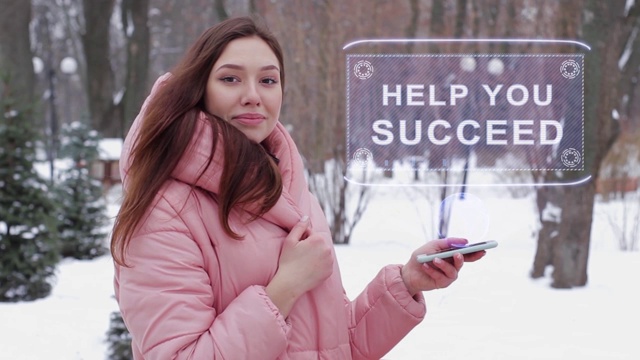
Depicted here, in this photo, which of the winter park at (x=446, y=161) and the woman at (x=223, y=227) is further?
the winter park at (x=446, y=161)

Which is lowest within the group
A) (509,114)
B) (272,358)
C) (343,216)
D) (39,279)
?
(39,279)

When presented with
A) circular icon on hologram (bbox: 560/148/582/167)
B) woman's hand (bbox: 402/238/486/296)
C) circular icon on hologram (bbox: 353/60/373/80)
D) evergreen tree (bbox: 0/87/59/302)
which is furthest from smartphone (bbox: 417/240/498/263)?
evergreen tree (bbox: 0/87/59/302)

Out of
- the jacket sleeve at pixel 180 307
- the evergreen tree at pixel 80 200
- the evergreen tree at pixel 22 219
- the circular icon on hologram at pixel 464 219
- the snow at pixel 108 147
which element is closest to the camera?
the jacket sleeve at pixel 180 307

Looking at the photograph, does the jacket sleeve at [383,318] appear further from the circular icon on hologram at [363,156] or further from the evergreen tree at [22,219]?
the evergreen tree at [22,219]

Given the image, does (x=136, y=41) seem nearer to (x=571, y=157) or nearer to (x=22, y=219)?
(x=22, y=219)

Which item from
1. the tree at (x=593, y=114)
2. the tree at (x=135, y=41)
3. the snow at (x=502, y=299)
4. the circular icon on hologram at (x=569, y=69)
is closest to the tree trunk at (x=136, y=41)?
the tree at (x=135, y=41)

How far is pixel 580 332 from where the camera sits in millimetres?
3617

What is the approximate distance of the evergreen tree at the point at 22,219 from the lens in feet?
17.5

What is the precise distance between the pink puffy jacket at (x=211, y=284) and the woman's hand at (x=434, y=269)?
217 mm

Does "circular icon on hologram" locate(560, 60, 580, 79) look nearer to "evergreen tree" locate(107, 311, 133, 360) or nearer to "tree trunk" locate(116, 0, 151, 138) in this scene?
"evergreen tree" locate(107, 311, 133, 360)

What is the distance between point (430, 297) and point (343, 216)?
2.40 ft

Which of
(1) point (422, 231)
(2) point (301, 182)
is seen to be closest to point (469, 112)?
(1) point (422, 231)

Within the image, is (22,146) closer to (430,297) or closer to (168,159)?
(430,297)

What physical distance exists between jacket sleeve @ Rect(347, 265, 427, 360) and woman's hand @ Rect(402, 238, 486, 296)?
0.03 meters
